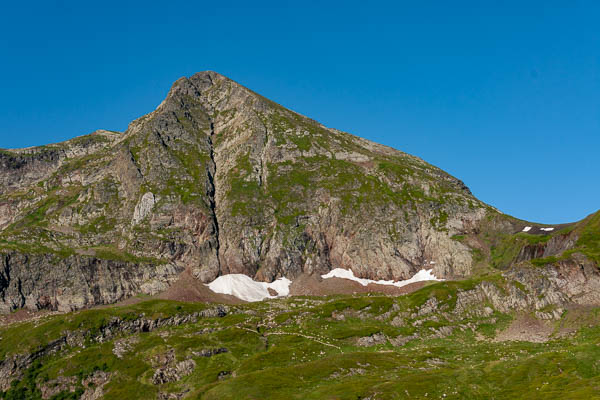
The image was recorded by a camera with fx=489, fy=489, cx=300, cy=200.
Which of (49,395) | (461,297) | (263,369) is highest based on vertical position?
(461,297)

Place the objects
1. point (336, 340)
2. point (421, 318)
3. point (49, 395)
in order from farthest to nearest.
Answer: point (421, 318) < point (336, 340) < point (49, 395)

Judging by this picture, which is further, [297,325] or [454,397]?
[297,325]

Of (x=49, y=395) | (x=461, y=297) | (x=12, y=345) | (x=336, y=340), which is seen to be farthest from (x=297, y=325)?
(x=12, y=345)

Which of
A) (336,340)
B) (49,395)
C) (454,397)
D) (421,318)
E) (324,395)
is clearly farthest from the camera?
(421,318)

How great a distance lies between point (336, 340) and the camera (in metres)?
160

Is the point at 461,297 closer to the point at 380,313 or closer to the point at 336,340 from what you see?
the point at 380,313

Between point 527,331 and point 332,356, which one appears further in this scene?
point 527,331

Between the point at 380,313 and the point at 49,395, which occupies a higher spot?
the point at 380,313

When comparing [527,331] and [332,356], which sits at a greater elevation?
[527,331]

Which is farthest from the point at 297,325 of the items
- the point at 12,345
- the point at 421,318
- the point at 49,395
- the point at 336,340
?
the point at 12,345

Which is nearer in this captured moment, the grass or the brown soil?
the grass

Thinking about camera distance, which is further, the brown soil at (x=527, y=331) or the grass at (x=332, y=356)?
the brown soil at (x=527, y=331)

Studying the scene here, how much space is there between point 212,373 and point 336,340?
4265 centimetres

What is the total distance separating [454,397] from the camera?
91938 mm
